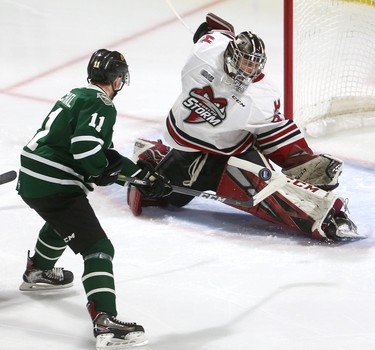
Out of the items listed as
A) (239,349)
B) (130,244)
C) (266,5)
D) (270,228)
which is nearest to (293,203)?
(270,228)

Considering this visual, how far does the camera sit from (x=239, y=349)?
2.84 metres

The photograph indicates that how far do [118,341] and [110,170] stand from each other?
497mm

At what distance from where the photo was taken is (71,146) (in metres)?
2.85

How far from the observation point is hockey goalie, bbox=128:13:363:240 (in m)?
3.59

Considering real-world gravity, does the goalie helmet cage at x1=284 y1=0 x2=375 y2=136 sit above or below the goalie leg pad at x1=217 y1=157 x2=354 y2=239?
above

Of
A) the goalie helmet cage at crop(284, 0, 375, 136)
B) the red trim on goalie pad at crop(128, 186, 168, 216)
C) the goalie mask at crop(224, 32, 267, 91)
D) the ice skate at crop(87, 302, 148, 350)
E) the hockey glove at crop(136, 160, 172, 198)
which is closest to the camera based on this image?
the ice skate at crop(87, 302, 148, 350)

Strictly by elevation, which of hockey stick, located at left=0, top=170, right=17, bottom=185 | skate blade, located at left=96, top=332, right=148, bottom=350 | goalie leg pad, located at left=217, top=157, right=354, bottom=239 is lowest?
skate blade, located at left=96, top=332, right=148, bottom=350

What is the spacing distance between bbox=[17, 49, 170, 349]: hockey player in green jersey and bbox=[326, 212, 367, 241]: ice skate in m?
0.89

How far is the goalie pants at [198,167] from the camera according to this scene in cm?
378

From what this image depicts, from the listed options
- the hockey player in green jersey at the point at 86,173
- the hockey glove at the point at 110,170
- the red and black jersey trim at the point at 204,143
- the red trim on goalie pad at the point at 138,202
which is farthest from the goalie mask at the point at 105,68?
the red trim on goalie pad at the point at 138,202

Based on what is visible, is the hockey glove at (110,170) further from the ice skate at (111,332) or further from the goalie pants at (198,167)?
the goalie pants at (198,167)

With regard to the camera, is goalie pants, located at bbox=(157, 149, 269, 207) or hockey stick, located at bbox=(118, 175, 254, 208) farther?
goalie pants, located at bbox=(157, 149, 269, 207)

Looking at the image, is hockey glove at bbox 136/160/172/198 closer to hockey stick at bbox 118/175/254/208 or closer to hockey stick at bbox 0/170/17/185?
hockey stick at bbox 118/175/254/208

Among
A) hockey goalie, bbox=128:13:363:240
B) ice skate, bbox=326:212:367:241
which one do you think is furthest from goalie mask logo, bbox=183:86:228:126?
ice skate, bbox=326:212:367:241
